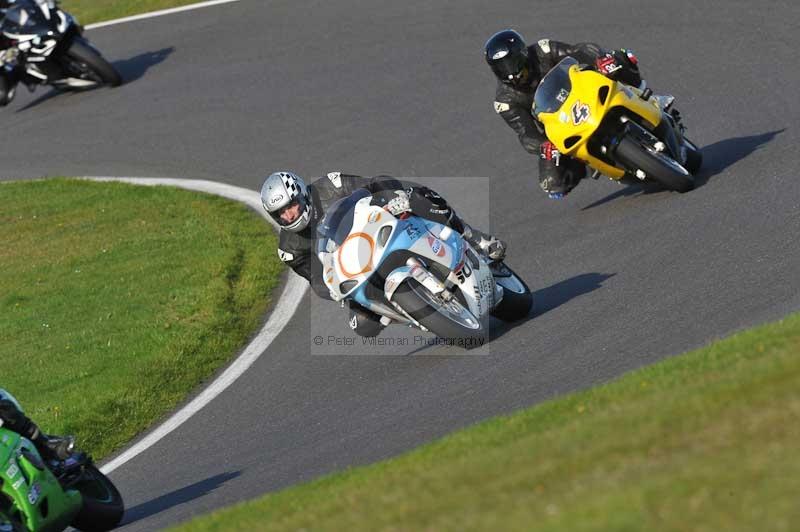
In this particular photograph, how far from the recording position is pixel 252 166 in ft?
58.4

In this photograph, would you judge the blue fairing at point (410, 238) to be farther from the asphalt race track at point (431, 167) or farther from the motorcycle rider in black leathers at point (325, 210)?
the asphalt race track at point (431, 167)

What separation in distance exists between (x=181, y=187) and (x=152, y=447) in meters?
7.58

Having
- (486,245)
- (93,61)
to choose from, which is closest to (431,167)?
(486,245)

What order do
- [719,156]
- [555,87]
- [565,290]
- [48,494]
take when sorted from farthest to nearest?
[719,156], [555,87], [565,290], [48,494]

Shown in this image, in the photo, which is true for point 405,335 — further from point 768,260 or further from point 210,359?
point 768,260

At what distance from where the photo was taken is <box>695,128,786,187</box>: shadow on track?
42.4 ft

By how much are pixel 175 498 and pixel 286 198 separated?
93.3 inches

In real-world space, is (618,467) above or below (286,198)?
above

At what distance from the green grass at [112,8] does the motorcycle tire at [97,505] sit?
16.7 meters

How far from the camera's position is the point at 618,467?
5578 millimetres

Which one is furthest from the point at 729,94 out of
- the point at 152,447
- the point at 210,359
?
the point at 152,447

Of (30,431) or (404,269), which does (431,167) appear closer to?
(404,269)

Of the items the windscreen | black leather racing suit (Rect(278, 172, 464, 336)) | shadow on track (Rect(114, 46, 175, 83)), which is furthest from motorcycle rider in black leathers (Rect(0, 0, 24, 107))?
black leather racing suit (Rect(278, 172, 464, 336))

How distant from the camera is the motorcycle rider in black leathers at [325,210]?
401 inches
